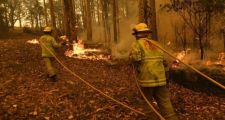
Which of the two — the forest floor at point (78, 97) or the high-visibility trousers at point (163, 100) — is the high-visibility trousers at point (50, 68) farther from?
→ the high-visibility trousers at point (163, 100)

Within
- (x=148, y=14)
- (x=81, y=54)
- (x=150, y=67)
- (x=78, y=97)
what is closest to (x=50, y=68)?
(x=78, y=97)

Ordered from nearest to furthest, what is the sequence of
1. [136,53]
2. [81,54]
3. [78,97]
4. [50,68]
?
[136,53]
[78,97]
[50,68]
[81,54]

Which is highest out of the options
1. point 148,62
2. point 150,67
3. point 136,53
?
point 136,53

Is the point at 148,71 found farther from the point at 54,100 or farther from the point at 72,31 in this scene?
the point at 72,31

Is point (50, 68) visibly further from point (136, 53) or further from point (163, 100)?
point (163, 100)

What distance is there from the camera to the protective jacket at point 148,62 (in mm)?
6359

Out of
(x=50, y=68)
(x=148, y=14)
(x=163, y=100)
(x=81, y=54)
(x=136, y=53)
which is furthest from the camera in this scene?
(x=81, y=54)

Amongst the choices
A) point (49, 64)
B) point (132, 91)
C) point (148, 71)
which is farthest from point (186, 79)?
point (148, 71)

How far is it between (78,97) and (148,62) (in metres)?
3.01

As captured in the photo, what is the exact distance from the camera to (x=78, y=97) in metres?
8.70

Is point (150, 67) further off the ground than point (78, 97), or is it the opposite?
point (150, 67)

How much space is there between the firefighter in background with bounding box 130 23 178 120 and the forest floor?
0.52 meters

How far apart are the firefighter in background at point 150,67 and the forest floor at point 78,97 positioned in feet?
1.70

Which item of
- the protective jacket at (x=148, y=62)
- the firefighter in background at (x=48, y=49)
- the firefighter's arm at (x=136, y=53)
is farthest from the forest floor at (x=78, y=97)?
the firefighter's arm at (x=136, y=53)
